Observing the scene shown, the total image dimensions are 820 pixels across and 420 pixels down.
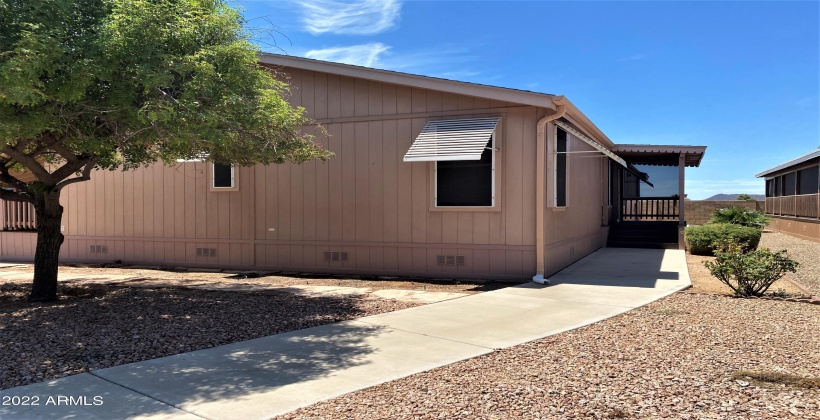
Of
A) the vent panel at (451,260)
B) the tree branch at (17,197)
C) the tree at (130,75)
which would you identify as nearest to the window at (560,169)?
the vent panel at (451,260)

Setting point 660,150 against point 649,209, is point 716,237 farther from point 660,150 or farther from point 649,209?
point 649,209

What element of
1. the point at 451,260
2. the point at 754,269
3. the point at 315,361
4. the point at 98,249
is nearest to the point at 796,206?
the point at 754,269

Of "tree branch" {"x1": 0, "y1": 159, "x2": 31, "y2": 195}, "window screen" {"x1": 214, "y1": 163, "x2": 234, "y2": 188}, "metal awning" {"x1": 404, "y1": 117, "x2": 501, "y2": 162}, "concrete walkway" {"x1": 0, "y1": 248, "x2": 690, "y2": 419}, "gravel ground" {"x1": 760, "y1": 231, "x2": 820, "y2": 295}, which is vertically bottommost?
"concrete walkway" {"x1": 0, "y1": 248, "x2": 690, "y2": 419}

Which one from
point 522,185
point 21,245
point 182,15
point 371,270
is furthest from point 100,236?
point 522,185

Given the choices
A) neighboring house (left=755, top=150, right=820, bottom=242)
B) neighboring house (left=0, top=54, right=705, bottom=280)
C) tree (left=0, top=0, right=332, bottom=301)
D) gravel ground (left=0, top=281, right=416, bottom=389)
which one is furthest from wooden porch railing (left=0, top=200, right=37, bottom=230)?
neighboring house (left=755, top=150, right=820, bottom=242)

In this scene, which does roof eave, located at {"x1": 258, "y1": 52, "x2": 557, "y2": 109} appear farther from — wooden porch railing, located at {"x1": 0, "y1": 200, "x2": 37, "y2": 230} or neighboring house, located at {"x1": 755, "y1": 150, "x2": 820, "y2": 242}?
neighboring house, located at {"x1": 755, "y1": 150, "x2": 820, "y2": 242}

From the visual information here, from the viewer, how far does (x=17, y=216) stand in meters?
15.0

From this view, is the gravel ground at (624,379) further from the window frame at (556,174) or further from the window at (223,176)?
the window at (223,176)

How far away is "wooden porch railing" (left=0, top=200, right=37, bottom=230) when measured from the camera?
1492 cm

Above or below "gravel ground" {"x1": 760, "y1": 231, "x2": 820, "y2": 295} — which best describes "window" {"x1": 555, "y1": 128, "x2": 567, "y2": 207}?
above

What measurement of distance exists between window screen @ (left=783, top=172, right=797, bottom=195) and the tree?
74.9ft

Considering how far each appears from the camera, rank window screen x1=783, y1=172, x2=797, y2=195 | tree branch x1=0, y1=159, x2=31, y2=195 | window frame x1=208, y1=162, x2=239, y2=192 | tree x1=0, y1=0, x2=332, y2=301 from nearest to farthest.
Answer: tree x1=0, y1=0, x2=332, y2=301, tree branch x1=0, y1=159, x2=31, y2=195, window frame x1=208, y1=162, x2=239, y2=192, window screen x1=783, y1=172, x2=797, y2=195

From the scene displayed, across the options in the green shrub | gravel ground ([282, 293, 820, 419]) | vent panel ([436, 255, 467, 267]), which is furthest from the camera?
the green shrub

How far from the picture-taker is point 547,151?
9.62 m
